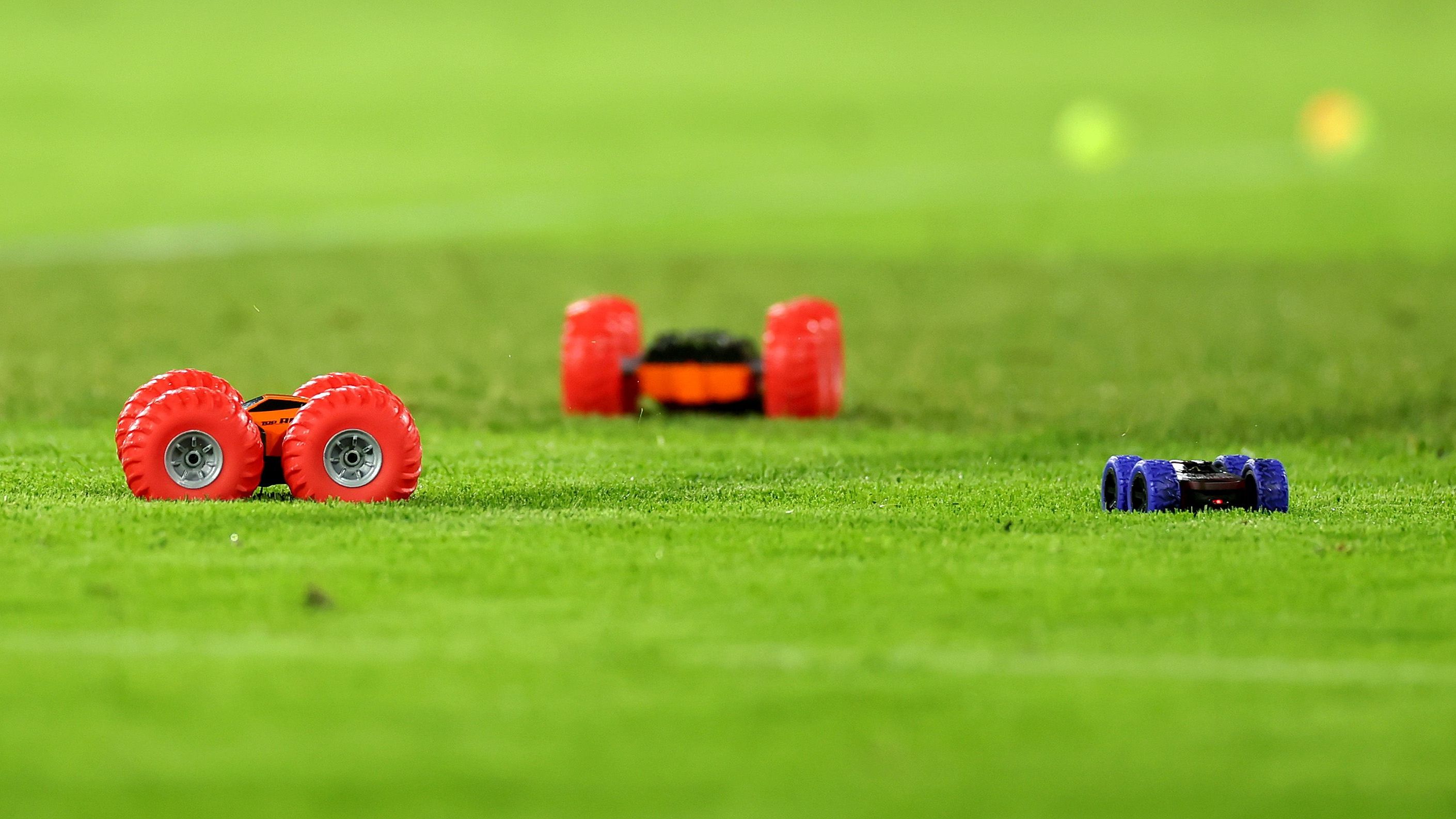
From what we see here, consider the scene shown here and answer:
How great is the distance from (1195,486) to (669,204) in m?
27.8

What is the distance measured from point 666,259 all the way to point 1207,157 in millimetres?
18098

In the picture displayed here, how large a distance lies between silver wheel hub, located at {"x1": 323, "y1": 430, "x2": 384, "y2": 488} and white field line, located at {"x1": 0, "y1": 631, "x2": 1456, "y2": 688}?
2358mm

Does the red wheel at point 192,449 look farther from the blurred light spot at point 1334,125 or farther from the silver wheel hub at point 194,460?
the blurred light spot at point 1334,125

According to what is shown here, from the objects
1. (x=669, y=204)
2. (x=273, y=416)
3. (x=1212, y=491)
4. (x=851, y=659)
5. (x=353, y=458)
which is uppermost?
(x=669, y=204)

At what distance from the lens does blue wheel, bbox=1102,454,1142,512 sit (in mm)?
9070

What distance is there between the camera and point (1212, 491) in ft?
29.5

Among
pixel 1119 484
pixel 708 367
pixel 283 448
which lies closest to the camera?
pixel 283 448

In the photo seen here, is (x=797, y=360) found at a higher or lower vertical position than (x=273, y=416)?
higher

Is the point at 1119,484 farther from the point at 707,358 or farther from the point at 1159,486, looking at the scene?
the point at 707,358

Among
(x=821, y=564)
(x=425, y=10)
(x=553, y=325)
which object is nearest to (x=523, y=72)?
(x=425, y=10)

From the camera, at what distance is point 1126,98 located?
48.0 m

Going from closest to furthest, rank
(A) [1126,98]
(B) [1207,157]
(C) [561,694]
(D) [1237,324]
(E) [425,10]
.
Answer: (C) [561,694], (D) [1237,324], (B) [1207,157], (A) [1126,98], (E) [425,10]

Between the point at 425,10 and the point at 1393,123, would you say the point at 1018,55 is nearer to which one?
the point at 1393,123

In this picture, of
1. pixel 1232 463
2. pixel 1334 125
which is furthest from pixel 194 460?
pixel 1334 125
